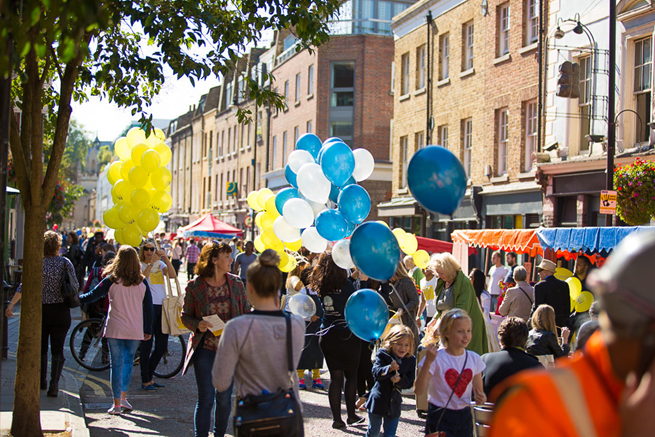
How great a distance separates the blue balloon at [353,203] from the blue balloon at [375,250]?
1630 mm

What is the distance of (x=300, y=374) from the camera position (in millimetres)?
9508

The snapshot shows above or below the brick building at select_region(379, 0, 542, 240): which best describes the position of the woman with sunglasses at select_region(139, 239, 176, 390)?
below

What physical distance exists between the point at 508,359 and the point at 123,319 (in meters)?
4.26

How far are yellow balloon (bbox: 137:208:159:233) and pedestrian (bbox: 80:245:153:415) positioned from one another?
2218mm

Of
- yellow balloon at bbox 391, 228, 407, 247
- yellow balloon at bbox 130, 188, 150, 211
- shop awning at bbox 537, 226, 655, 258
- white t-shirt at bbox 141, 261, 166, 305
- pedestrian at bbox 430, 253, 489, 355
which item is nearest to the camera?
pedestrian at bbox 430, 253, 489, 355

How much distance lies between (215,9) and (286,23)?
5.01 feet

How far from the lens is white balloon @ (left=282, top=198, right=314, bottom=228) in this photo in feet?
27.2

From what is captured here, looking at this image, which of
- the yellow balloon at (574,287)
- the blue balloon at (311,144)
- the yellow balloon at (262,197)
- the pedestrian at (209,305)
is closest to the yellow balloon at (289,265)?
the yellow balloon at (262,197)

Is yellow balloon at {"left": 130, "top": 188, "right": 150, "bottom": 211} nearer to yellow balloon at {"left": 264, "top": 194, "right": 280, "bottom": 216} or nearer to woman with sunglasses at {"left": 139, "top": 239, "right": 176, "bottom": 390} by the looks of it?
woman with sunglasses at {"left": 139, "top": 239, "right": 176, "bottom": 390}

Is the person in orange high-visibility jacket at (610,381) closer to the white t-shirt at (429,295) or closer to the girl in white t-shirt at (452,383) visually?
the girl in white t-shirt at (452,383)

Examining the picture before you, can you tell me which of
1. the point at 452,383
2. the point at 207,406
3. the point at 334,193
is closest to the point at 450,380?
the point at 452,383

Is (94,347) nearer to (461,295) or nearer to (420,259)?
(420,259)

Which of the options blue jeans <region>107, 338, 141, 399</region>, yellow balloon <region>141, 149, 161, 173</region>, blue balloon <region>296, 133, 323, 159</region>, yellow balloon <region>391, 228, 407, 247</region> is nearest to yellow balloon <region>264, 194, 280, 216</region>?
blue balloon <region>296, 133, 323, 159</region>

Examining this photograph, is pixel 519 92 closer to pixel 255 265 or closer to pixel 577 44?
pixel 577 44
